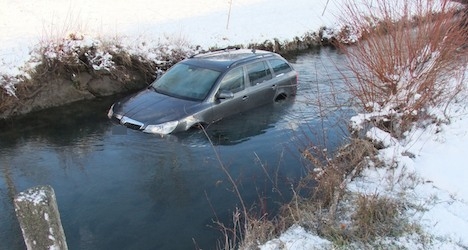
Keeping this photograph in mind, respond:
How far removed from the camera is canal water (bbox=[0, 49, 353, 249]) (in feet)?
20.9

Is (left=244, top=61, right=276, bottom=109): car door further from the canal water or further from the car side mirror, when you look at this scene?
the car side mirror

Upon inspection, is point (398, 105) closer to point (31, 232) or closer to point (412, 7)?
point (412, 7)

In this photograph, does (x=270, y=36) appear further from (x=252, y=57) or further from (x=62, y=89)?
(x=62, y=89)

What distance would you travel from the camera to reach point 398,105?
7.13 meters

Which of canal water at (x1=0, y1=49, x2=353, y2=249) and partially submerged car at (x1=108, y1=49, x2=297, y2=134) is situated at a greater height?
partially submerged car at (x1=108, y1=49, x2=297, y2=134)

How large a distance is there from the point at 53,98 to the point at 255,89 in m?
5.39

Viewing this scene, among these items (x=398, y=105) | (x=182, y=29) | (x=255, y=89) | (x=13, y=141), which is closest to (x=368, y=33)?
(x=398, y=105)

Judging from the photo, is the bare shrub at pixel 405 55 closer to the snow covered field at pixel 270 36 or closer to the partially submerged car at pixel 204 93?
the snow covered field at pixel 270 36

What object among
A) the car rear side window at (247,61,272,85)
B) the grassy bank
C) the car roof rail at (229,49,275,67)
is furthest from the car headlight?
the grassy bank

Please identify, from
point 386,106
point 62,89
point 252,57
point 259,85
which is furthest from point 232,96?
point 62,89

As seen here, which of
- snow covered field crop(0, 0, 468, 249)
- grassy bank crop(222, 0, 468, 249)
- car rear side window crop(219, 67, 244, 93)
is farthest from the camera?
car rear side window crop(219, 67, 244, 93)

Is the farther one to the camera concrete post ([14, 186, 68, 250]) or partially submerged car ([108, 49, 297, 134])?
partially submerged car ([108, 49, 297, 134])

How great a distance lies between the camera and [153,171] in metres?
7.83

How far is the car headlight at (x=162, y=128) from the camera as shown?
328 inches
